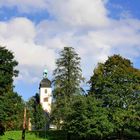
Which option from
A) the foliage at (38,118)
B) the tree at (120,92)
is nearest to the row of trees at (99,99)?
the tree at (120,92)

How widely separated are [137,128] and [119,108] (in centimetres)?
488

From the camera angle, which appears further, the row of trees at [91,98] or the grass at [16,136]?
the grass at [16,136]

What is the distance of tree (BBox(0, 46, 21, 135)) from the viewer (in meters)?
62.5

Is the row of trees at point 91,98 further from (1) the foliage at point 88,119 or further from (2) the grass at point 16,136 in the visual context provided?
(2) the grass at point 16,136

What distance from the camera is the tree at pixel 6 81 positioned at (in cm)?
6250

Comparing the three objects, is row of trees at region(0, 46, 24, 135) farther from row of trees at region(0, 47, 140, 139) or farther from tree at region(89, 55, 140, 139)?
tree at region(89, 55, 140, 139)

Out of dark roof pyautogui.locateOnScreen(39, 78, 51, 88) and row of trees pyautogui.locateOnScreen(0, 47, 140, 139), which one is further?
dark roof pyautogui.locateOnScreen(39, 78, 51, 88)

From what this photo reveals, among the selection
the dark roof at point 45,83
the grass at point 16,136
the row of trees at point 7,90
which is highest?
the dark roof at point 45,83

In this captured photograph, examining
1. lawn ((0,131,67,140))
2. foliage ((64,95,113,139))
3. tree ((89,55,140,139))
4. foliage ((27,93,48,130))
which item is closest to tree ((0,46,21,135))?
foliage ((64,95,113,139))

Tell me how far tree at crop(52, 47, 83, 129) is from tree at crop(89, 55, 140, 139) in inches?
128

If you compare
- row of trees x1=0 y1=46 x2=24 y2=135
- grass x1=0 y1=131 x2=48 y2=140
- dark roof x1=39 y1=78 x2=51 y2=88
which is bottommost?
grass x1=0 y1=131 x2=48 y2=140

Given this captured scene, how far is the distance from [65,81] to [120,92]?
10543mm

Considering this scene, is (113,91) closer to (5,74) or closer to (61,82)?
(61,82)

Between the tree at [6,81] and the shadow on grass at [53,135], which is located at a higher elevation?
the tree at [6,81]
